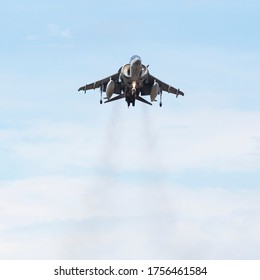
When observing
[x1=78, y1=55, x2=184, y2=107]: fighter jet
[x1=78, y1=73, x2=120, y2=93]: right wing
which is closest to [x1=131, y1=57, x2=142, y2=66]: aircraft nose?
[x1=78, y1=55, x2=184, y2=107]: fighter jet

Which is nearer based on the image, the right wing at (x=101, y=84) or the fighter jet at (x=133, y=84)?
the fighter jet at (x=133, y=84)

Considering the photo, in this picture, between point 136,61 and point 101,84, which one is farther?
point 101,84

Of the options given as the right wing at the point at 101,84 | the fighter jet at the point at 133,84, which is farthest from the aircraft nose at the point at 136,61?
the right wing at the point at 101,84

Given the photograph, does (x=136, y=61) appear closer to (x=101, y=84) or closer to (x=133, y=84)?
(x=133, y=84)

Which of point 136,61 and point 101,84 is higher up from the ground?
point 101,84

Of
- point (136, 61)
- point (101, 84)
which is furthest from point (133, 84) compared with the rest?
point (101, 84)

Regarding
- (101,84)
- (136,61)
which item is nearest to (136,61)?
(136,61)

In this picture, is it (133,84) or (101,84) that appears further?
(101,84)

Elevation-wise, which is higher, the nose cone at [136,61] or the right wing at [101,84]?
the right wing at [101,84]

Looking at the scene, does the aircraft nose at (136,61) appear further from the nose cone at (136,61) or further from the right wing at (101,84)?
the right wing at (101,84)

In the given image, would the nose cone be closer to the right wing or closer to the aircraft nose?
the aircraft nose

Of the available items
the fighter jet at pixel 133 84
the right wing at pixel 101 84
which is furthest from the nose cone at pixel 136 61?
the right wing at pixel 101 84
